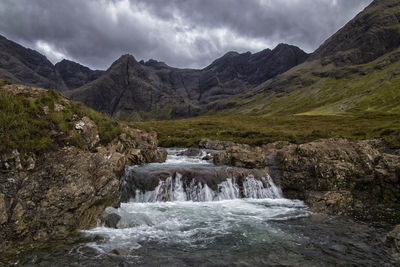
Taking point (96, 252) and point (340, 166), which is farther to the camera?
point (340, 166)

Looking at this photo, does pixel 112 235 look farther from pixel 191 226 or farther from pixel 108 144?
pixel 108 144

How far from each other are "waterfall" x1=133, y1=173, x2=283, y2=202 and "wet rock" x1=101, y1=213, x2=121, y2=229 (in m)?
6.87

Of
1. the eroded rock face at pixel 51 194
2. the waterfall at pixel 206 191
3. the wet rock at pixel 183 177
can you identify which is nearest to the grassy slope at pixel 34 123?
the eroded rock face at pixel 51 194

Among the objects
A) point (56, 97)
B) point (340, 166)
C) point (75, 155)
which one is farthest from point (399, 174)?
point (56, 97)

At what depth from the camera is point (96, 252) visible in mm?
11641

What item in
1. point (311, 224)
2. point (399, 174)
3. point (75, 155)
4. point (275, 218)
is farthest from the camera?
point (399, 174)

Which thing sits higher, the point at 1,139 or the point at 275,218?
the point at 1,139

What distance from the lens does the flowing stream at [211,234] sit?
1136 centimetres

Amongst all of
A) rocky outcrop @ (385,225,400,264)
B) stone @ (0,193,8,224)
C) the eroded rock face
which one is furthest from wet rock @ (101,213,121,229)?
rocky outcrop @ (385,225,400,264)

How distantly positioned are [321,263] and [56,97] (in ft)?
73.7

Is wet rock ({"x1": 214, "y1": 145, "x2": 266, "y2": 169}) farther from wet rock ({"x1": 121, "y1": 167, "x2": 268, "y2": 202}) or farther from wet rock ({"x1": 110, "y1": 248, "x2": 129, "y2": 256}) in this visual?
wet rock ({"x1": 110, "y1": 248, "x2": 129, "y2": 256})

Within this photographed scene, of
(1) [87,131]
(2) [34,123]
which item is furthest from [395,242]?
(1) [87,131]

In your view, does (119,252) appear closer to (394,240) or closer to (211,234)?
(211,234)

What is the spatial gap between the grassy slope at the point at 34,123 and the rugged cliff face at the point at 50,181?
5 centimetres
